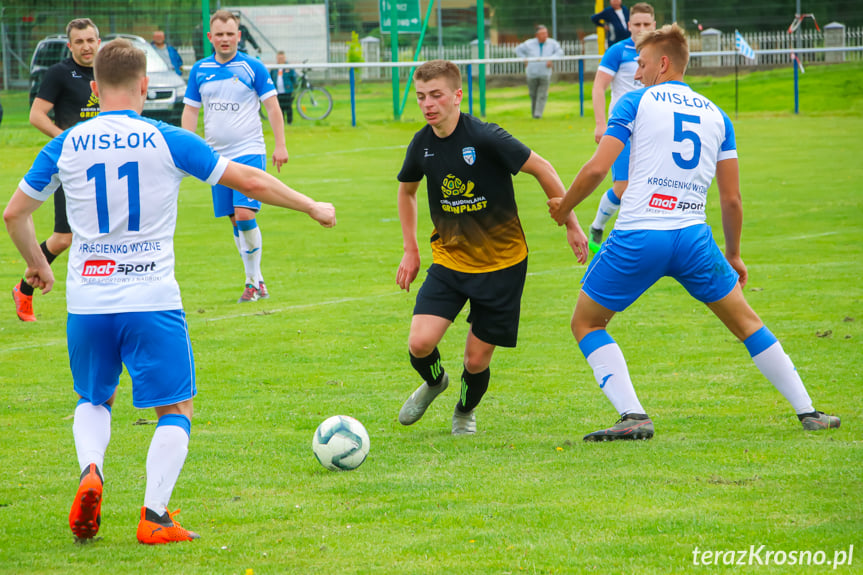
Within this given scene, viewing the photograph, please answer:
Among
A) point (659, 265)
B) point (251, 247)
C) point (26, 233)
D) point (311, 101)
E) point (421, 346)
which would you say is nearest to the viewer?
point (26, 233)

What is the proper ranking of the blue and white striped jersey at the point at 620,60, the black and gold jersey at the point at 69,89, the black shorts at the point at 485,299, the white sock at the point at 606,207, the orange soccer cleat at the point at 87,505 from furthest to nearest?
the blue and white striped jersey at the point at 620,60 < the white sock at the point at 606,207 < the black and gold jersey at the point at 69,89 < the black shorts at the point at 485,299 < the orange soccer cleat at the point at 87,505

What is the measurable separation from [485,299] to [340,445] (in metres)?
1.22

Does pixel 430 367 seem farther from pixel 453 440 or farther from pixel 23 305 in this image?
pixel 23 305

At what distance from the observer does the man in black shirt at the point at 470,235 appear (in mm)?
5762

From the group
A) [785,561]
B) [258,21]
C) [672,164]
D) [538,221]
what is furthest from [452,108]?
[258,21]

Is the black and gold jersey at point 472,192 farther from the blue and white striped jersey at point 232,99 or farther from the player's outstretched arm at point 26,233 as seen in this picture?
the blue and white striped jersey at point 232,99

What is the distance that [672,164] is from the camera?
5.50 metres

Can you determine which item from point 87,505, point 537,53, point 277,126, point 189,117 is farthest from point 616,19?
point 87,505

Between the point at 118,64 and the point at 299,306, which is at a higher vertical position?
the point at 118,64

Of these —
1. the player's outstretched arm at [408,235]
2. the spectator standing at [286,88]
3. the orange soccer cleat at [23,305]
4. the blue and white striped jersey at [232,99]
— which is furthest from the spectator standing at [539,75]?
the player's outstretched arm at [408,235]

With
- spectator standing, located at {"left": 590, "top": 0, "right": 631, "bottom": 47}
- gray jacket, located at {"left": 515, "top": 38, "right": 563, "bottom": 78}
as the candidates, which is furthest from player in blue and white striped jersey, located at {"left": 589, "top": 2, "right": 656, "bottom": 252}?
gray jacket, located at {"left": 515, "top": 38, "right": 563, "bottom": 78}

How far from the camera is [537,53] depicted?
29781mm

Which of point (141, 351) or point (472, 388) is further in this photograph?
point (472, 388)

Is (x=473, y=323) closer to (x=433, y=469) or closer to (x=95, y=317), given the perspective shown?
(x=433, y=469)
